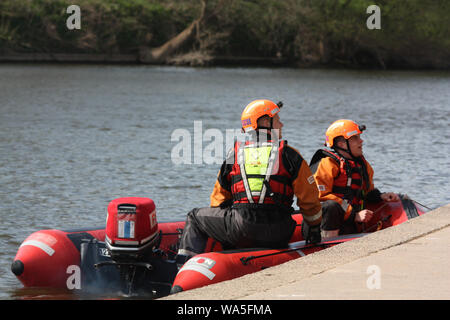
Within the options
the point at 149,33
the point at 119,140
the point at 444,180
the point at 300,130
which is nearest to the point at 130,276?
the point at 444,180

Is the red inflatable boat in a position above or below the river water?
above

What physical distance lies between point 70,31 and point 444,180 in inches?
2221

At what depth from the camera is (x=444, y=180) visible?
1481cm

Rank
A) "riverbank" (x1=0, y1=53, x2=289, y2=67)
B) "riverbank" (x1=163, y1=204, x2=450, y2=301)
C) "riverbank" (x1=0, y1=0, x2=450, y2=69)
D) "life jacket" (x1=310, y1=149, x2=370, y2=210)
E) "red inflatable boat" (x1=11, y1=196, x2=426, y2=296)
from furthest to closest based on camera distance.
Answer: "riverbank" (x1=0, y1=0, x2=450, y2=69) < "riverbank" (x1=0, y1=53, x2=289, y2=67) < "life jacket" (x1=310, y1=149, x2=370, y2=210) < "red inflatable boat" (x1=11, y1=196, x2=426, y2=296) < "riverbank" (x1=163, y1=204, x2=450, y2=301)

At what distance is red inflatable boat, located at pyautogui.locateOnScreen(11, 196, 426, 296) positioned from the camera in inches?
248

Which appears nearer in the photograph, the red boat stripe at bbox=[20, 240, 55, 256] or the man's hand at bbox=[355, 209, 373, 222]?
the red boat stripe at bbox=[20, 240, 55, 256]

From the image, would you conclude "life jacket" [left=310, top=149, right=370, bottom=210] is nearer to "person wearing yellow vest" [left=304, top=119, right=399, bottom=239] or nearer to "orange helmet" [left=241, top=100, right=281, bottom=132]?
Result: "person wearing yellow vest" [left=304, top=119, right=399, bottom=239]

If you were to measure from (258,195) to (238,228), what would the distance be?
32 cm

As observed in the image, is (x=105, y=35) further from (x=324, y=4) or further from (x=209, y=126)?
(x=209, y=126)

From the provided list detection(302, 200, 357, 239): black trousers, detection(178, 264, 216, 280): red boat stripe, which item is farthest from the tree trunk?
detection(178, 264, 216, 280): red boat stripe

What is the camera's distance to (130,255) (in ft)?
21.2

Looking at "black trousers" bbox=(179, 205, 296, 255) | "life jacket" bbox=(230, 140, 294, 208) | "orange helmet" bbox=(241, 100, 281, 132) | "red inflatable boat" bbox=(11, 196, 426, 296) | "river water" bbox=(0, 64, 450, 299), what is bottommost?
"river water" bbox=(0, 64, 450, 299)

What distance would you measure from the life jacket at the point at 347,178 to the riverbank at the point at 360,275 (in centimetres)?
100

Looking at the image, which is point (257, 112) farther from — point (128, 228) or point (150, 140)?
point (150, 140)
